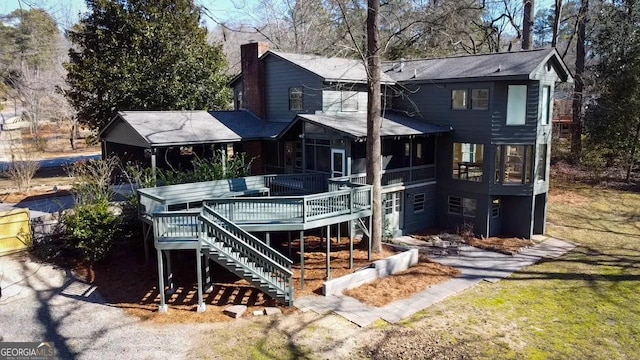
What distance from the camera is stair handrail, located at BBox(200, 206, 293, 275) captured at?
12.2 m

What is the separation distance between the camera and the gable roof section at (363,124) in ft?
56.6

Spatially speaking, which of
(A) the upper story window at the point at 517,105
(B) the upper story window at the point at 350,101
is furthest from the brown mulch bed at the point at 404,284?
(B) the upper story window at the point at 350,101

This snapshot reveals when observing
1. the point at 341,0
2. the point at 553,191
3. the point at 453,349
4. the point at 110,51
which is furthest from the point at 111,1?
the point at 553,191

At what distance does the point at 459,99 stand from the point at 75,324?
16.0m

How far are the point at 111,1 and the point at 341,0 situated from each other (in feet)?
55.9

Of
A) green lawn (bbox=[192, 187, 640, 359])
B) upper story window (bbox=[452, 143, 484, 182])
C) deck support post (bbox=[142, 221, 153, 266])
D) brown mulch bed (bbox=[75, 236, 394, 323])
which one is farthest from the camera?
upper story window (bbox=[452, 143, 484, 182])

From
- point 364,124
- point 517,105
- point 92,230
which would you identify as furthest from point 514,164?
point 92,230

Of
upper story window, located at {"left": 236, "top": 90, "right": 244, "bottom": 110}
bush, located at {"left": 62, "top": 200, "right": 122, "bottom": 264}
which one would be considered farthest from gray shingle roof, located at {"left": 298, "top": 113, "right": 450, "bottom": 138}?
bush, located at {"left": 62, "top": 200, "right": 122, "bottom": 264}

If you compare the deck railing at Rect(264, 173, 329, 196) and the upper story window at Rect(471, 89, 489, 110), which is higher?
the upper story window at Rect(471, 89, 489, 110)

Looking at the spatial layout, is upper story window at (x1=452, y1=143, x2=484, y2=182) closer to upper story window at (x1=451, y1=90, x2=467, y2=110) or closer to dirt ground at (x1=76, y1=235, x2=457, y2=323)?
upper story window at (x1=451, y1=90, x2=467, y2=110)

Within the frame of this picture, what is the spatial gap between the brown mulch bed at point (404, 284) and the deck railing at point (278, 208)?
97.7 inches

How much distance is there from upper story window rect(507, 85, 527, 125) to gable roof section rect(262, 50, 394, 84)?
5.27 metres

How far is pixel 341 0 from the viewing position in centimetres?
1459

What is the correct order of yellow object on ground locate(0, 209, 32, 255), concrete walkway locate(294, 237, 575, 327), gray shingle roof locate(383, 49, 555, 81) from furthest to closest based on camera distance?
gray shingle roof locate(383, 49, 555, 81) → yellow object on ground locate(0, 209, 32, 255) → concrete walkway locate(294, 237, 575, 327)
